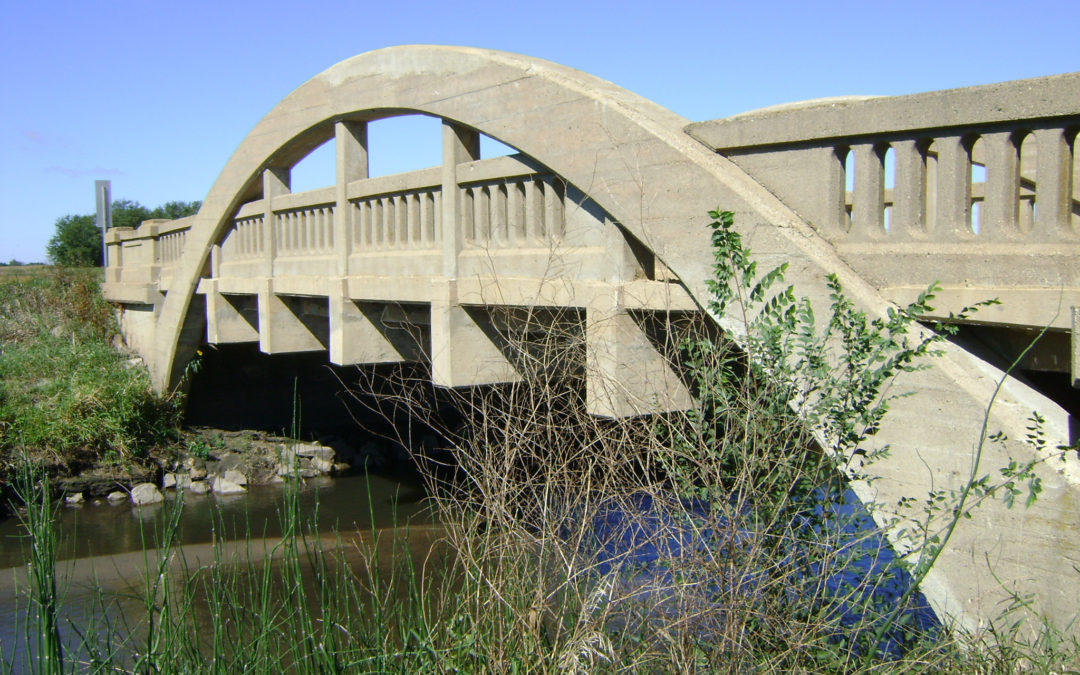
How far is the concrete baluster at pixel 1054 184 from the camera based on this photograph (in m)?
3.33

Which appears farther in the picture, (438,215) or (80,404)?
(80,404)

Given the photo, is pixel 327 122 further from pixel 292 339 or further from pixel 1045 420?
pixel 1045 420

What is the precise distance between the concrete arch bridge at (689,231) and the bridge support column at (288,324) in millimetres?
209

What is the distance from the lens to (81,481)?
11602 millimetres

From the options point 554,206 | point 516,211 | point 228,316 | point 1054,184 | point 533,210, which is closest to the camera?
point 1054,184

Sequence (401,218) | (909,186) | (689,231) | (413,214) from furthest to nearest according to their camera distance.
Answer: (401,218), (413,214), (689,231), (909,186)

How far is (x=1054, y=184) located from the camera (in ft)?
11.0

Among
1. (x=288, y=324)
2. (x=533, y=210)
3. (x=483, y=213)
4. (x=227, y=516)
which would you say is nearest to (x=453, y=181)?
(x=483, y=213)

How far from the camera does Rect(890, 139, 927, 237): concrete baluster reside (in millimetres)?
3750

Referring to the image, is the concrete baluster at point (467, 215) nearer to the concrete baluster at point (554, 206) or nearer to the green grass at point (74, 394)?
the concrete baluster at point (554, 206)

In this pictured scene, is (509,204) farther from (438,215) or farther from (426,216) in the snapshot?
(426,216)

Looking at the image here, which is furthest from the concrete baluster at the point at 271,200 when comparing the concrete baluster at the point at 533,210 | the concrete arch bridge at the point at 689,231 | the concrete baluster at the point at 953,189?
the concrete baluster at the point at 953,189

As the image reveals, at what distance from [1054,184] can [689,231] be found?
1.61 metres

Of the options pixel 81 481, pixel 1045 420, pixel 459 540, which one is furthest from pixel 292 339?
pixel 1045 420
